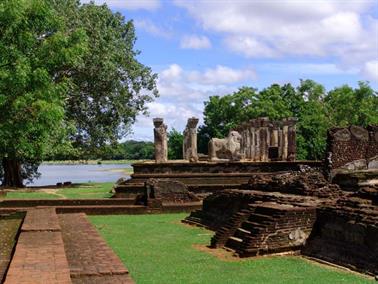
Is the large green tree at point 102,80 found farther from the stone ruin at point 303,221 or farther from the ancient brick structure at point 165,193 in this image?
the stone ruin at point 303,221

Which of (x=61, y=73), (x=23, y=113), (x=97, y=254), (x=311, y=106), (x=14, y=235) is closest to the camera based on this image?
(x=97, y=254)

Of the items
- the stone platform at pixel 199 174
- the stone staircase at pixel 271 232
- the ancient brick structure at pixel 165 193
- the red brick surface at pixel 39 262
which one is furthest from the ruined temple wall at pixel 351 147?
the red brick surface at pixel 39 262

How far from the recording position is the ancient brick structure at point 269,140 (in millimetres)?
26844

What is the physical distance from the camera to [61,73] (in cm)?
2656

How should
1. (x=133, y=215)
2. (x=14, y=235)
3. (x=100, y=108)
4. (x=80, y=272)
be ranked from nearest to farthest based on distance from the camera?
(x=80, y=272) < (x=14, y=235) < (x=133, y=215) < (x=100, y=108)

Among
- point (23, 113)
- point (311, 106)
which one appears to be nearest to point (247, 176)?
point (23, 113)

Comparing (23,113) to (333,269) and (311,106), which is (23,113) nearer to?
(333,269)

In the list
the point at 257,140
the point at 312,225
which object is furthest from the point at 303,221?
the point at 257,140

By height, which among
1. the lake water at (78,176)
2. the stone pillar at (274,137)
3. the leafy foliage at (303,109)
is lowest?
the lake water at (78,176)

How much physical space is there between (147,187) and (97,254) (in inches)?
395

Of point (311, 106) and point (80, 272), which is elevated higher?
point (311, 106)

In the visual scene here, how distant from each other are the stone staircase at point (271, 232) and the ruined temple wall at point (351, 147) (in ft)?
20.3

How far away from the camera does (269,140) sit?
2903 centimetres

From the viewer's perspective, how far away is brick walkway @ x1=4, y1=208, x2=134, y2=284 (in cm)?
584
